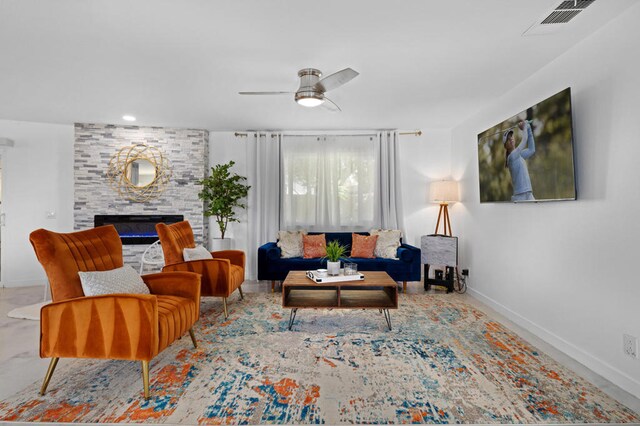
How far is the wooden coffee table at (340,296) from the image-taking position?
3.01 meters

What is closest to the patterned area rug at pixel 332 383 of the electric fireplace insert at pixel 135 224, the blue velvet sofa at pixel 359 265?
the blue velvet sofa at pixel 359 265

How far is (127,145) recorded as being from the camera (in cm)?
507

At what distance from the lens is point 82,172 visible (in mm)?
4965

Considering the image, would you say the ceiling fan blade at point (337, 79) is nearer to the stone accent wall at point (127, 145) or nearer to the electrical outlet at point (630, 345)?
the electrical outlet at point (630, 345)

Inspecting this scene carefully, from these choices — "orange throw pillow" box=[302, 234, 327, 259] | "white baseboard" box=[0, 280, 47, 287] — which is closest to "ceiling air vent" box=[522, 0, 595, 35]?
"orange throw pillow" box=[302, 234, 327, 259]

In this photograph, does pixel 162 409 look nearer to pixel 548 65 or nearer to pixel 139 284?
pixel 139 284

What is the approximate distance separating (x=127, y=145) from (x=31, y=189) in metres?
1.57

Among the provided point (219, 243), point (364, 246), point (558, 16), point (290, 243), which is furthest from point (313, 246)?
point (558, 16)

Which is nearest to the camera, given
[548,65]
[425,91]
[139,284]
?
[139,284]

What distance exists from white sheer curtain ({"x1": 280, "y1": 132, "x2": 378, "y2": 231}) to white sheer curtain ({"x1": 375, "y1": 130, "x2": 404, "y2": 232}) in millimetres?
89

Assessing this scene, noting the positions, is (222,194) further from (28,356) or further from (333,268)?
(28,356)

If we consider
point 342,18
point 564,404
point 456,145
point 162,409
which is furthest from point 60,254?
point 456,145

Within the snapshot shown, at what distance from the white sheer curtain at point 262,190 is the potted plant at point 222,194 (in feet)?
0.90

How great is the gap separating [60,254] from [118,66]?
188 cm
